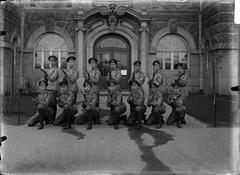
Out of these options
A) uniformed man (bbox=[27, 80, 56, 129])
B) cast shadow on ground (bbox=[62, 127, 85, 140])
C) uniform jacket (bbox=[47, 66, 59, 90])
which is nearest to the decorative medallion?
uniform jacket (bbox=[47, 66, 59, 90])

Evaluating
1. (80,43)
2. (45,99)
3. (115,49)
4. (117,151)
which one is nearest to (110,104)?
(45,99)

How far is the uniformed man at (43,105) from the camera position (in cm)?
513

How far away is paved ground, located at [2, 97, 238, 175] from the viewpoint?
291cm

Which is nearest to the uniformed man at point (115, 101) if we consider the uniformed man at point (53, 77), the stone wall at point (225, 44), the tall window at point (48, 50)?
the uniformed man at point (53, 77)

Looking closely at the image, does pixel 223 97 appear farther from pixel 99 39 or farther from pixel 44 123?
pixel 99 39

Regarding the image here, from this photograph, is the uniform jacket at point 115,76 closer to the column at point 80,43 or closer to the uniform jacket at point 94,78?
the uniform jacket at point 94,78

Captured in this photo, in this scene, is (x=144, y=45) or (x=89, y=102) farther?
(x=144, y=45)

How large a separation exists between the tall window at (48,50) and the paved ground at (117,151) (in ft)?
22.5

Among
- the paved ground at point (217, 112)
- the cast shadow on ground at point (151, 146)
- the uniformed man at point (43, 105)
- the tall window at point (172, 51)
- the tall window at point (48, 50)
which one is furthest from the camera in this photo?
the tall window at point (172, 51)

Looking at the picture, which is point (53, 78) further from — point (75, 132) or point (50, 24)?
point (50, 24)

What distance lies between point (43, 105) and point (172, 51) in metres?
→ 9.71

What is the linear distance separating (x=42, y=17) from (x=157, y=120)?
892cm

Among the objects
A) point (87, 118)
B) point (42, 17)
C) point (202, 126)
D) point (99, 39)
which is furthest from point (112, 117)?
point (42, 17)

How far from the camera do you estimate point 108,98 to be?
521 cm
